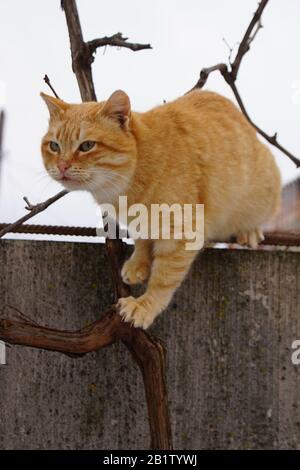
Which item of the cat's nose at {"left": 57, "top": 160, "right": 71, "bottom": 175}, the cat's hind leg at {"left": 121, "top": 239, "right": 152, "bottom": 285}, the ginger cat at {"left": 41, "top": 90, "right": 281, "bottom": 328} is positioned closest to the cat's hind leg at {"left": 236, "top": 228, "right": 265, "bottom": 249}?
the ginger cat at {"left": 41, "top": 90, "right": 281, "bottom": 328}

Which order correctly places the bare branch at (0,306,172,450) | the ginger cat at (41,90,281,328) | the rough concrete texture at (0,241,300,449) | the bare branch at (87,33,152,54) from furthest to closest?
1. the rough concrete texture at (0,241,300,449)
2. the bare branch at (87,33,152,54)
3. the ginger cat at (41,90,281,328)
4. the bare branch at (0,306,172,450)

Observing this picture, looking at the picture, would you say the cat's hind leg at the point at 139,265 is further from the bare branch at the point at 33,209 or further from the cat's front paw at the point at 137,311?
the bare branch at the point at 33,209

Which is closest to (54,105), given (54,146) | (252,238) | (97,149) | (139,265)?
(54,146)

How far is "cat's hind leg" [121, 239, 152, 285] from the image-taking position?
2115 millimetres

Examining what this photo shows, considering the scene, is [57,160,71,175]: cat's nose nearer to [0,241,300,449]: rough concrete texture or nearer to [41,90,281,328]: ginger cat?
[41,90,281,328]: ginger cat

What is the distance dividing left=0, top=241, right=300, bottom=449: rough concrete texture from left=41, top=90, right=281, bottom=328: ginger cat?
0.18 m

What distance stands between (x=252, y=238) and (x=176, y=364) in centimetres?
56

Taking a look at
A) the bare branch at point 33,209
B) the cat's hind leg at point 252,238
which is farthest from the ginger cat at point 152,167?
the bare branch at point 33,209

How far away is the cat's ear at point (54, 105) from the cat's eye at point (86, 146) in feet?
0.55

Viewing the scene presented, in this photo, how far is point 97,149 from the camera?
1.92 metres

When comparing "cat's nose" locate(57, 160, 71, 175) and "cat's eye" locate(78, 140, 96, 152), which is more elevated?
"cat's eye" locate(78, 140, 96, 152)

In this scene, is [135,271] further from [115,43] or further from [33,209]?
[115,43]

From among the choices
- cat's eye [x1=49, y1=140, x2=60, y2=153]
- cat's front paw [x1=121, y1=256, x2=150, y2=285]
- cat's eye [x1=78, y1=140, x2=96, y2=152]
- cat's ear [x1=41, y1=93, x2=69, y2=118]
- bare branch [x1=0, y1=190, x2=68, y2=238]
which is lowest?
cat's front paw [x1=121, y1=256, x2=150, y2=285]
